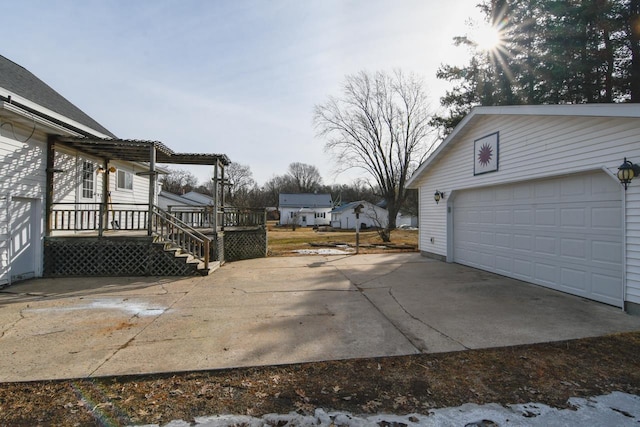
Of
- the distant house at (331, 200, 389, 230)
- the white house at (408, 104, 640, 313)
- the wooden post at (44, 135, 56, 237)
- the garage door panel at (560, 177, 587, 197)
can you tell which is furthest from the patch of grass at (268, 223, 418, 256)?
the distant house at (331, 200, 389, 230)

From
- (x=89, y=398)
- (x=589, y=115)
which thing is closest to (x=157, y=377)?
(x=89, y=398)

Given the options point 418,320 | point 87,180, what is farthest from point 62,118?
point 418,320

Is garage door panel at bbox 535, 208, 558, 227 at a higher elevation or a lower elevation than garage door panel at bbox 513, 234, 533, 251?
higher

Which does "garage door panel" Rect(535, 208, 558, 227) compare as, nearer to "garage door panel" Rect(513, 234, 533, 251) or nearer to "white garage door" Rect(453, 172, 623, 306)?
"white garage door" Rect(453, 172, 623, 306)

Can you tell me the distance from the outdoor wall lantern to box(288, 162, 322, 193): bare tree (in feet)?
218

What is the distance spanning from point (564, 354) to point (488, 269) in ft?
18.4

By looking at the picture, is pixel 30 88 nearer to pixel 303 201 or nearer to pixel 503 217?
pixel 503 217

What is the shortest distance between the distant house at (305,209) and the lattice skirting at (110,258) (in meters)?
38.4

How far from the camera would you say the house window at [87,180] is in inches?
386

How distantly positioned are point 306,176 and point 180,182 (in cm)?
2688

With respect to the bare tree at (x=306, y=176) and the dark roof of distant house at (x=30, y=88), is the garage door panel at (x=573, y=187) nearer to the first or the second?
the dark roof of distant house at (x=30, y=88)

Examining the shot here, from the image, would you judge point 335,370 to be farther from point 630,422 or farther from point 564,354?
point 564,354

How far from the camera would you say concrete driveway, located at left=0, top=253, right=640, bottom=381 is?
3670mm

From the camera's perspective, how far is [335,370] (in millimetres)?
3371
